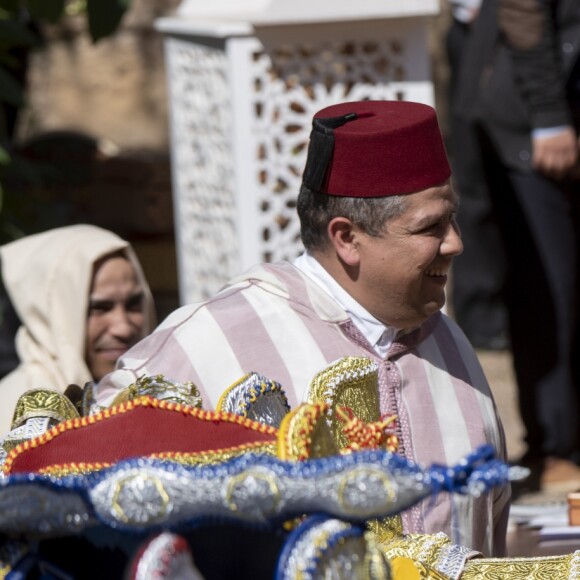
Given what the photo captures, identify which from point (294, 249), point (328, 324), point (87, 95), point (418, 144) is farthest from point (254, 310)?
point (87, 95)

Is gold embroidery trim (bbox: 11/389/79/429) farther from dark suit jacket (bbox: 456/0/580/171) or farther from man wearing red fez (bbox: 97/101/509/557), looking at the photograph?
dark suit jacket (bbox: 456/0/580/171)

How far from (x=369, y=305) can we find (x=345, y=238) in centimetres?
14

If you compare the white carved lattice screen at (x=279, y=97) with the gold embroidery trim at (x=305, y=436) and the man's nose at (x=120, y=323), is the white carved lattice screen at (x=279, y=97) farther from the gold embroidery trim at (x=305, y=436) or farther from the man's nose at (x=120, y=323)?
the gold embroidery trim at (x=305, y=436)

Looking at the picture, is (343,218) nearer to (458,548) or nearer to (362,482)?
(458,548)

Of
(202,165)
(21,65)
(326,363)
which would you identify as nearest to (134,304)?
(326,363)

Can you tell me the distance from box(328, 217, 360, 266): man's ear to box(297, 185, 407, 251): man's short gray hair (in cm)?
1

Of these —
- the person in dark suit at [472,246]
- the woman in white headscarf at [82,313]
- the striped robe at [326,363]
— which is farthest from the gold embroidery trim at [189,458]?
the person in dark suit at [472,246]

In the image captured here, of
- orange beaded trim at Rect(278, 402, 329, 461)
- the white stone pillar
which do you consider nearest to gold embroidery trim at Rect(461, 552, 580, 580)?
orange beaded trim at Rect(278, 402, 329, 461)

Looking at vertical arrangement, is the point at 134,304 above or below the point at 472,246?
above

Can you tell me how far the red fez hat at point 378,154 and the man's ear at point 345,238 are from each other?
0.06 m

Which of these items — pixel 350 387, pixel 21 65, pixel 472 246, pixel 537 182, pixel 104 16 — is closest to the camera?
pixel 350 387

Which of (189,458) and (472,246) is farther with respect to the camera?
(472,246)

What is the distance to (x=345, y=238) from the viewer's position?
285 centimetres

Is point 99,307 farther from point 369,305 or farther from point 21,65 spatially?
point 21,65
